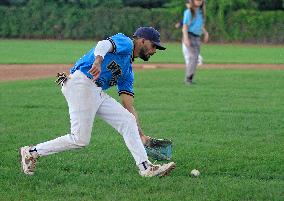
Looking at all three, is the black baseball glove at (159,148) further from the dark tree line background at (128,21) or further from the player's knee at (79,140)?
the dark tree line background at (128,21)

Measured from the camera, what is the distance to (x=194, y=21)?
18344 mm

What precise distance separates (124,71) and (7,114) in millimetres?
5586

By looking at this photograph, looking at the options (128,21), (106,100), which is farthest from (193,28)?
(128,21)

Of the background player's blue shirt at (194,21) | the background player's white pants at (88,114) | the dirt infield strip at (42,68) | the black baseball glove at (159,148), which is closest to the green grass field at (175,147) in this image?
the black baseball glove at (159,148)

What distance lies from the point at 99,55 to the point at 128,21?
41.5m

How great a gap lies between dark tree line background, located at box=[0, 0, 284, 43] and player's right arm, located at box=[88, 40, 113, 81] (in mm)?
39830

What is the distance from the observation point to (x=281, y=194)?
6.88 metres

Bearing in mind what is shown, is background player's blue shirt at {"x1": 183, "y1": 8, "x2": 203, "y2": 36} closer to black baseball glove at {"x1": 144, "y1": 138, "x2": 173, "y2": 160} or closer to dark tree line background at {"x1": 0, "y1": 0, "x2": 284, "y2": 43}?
black baseball glove at {"x1": 144, "y1": 138, "x2": 173, "y2": 160}

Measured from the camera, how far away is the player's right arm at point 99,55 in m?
7.09

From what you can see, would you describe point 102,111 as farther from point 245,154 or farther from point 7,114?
point 7,114

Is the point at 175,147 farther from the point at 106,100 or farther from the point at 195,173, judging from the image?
the point at 106,100

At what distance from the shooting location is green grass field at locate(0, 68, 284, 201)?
277 inches

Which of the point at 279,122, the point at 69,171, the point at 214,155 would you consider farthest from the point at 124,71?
the point at 279,122

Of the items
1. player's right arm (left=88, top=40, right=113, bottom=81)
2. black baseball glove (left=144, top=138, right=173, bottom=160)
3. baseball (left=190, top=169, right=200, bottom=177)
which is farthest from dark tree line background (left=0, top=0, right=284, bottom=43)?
player's right arm (left=88, top=40, right=113, bottom=81)
